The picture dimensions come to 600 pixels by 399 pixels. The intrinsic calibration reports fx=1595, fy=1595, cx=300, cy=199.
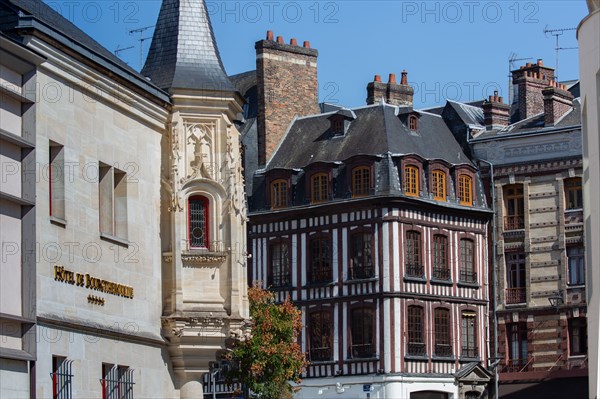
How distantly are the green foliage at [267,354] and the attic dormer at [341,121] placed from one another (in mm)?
12005

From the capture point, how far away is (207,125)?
3030 cm

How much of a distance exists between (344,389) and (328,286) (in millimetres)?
3786

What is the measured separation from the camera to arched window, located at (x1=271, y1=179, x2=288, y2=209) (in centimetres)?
5878

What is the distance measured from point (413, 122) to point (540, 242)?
653cm

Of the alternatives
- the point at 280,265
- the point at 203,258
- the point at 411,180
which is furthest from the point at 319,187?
the point at 203,258

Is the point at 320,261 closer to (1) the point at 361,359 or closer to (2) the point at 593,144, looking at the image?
(1) the point at 361,359

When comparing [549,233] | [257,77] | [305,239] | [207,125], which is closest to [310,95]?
[257,77]

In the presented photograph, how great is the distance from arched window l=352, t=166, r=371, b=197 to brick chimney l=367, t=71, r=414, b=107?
4.45 m

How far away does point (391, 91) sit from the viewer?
61750 mm

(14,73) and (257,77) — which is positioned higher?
(257,77)

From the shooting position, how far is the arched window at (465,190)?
58.3 meters

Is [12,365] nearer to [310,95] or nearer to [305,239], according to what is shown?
[305,239]

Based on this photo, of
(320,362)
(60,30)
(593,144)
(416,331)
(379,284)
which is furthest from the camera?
(320,362)

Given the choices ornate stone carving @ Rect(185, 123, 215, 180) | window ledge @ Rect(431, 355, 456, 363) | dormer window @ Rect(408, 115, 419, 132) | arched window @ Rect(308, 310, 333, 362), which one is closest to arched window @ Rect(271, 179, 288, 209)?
arched window @ Rect(308, 310, 333, 362)
